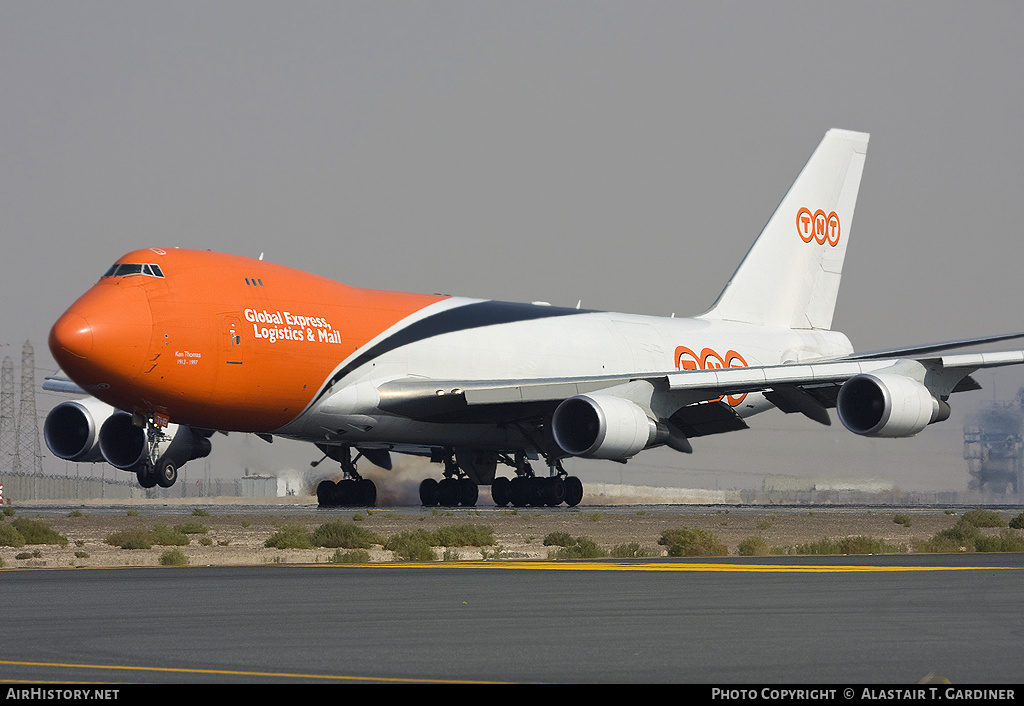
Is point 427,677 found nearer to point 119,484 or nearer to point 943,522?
point 943,522

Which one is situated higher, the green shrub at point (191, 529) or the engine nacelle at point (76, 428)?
the engine nacelle at point (76, 428)

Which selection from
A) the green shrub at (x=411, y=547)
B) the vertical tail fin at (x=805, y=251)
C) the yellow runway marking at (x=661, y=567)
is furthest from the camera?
the vertical tail fin at (x=805, y=251)

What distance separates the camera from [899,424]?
35.7 meters

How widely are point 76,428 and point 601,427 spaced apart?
47.2ft

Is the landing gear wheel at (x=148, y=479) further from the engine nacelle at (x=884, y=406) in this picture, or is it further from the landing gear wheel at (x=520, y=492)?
the engine nacelle at (x=884, y=406)

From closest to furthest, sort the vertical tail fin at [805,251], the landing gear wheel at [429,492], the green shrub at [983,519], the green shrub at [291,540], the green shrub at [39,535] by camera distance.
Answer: the green shrub at [291,540]
the green shrub at [39,535]
the green shrub at [983,519]
the landing gear wheel at [429,492]
the vertical tail fin at [805,251]

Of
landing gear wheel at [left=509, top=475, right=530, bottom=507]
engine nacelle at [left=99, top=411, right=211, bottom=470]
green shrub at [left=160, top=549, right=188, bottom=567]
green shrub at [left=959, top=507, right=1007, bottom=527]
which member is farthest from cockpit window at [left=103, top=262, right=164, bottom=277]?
green shrub at [left=959, top=507, right=1007, bottom=527]

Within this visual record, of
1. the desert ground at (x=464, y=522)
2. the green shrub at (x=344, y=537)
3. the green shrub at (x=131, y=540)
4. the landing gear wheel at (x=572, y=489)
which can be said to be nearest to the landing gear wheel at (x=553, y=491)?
the landing gear wheel at (x=572, y=489)

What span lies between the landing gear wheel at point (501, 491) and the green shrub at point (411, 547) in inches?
657

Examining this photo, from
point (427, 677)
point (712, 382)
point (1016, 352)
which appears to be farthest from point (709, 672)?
point (1016, 352)

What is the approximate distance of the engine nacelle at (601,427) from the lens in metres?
34.7

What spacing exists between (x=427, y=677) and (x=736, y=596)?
6074 millimetres

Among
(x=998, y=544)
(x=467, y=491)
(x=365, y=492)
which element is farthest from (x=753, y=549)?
(x=365, y=492)

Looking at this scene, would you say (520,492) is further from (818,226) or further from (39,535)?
(818,226)
